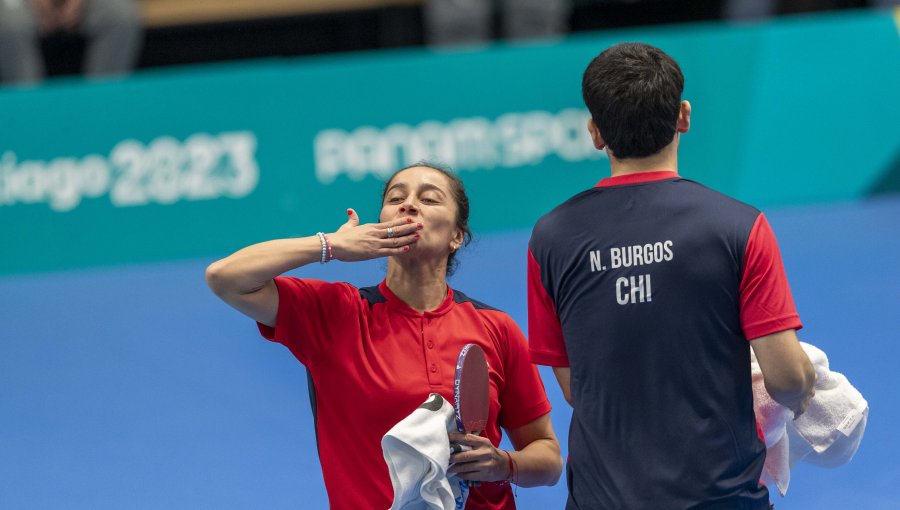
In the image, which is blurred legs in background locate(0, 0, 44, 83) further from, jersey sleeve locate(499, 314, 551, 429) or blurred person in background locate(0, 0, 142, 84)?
jersey sleeve locate(499, 314, 551, 429)

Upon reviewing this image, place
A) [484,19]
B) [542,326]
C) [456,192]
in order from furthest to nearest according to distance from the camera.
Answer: [484,19] < [456,192] < [542,326]

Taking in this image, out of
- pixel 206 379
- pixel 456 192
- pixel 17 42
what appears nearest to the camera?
pixel 456 192

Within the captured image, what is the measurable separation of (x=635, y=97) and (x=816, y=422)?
39.0 inches

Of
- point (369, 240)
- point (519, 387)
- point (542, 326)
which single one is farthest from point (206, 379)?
point (542, 326)

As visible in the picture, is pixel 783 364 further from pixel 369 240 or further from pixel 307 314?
pixel 307 314

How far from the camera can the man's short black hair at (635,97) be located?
230 cm

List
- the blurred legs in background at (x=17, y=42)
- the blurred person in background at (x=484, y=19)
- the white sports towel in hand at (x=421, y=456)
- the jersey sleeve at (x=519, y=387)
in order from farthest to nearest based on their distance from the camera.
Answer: the blurred person in background at (x=484, y=19), the blurred legs in background at (x=17, y=42), the jersey sleeve at (x=519, y=387), the white sports towel in hand at (x=421, y=456)

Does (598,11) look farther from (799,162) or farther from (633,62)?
(633,62)

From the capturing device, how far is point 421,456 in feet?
8.66

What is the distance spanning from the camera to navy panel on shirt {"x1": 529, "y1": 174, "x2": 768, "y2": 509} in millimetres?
2268

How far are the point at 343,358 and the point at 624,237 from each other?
0.86 metres

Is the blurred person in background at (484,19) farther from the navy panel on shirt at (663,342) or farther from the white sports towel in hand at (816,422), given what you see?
the navy panel on shirt at (663,342)

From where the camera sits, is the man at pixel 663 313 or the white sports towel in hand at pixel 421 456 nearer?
the man at pixel 663 313

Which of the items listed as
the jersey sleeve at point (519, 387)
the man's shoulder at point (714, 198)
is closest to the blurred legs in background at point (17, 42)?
the jersey sleeve at point (519, 387)
